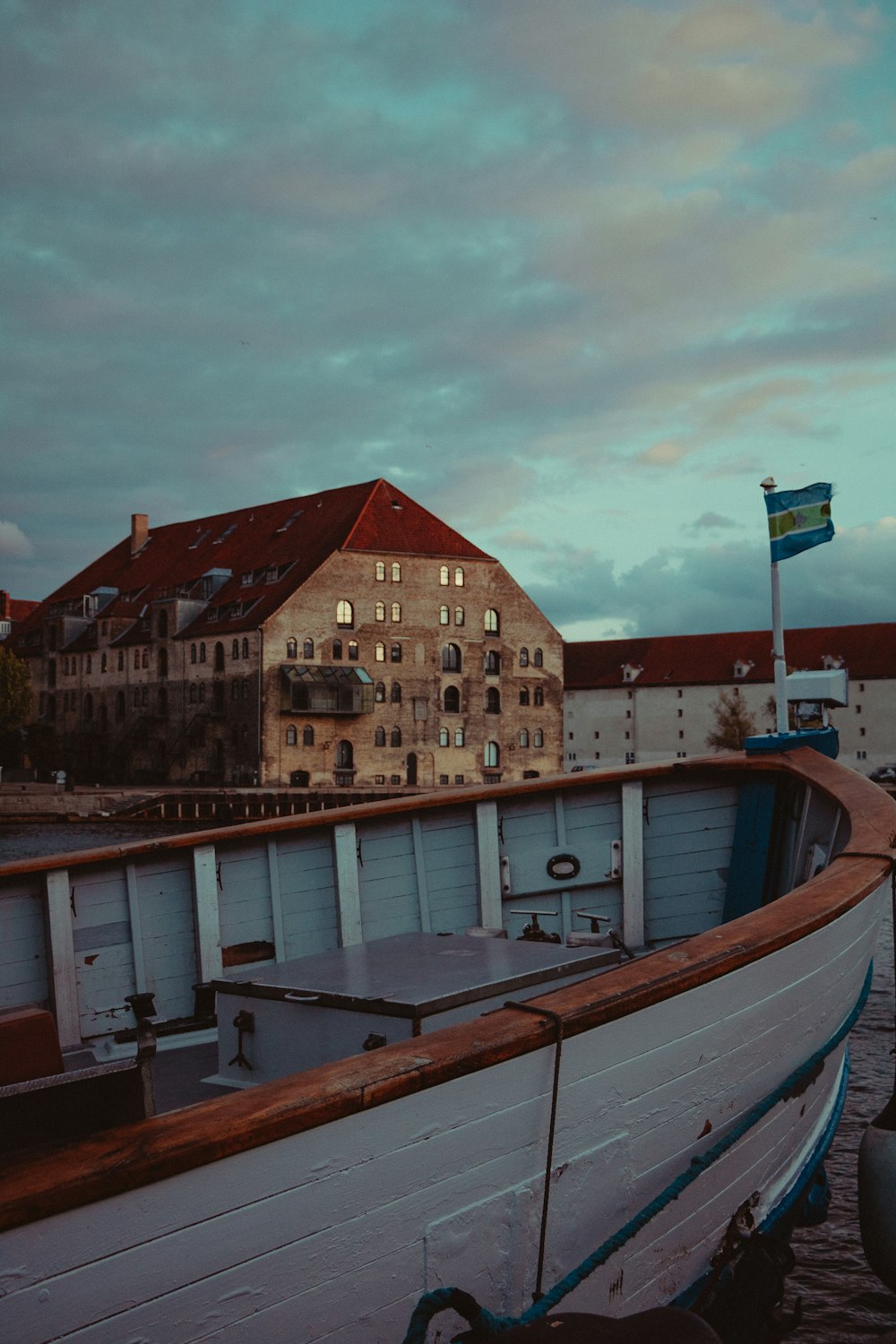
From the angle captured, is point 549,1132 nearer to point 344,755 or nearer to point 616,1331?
point 616,1331

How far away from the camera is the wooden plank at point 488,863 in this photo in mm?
8188

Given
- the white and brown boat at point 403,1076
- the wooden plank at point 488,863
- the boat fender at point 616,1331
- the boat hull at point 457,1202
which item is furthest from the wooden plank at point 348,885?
the boat fender at point 616,1331

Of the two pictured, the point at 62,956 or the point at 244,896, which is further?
the point at 244,896

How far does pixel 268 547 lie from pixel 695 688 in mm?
34104

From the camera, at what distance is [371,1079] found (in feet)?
8.86

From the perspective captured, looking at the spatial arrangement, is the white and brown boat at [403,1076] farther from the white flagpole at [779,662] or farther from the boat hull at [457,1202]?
the white flagpole at [779,662]

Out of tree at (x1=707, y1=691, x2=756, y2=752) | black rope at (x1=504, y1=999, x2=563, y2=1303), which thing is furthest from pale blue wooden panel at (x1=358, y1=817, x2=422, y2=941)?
tree at (x1=707, y1=691, x2=756, y2=752)

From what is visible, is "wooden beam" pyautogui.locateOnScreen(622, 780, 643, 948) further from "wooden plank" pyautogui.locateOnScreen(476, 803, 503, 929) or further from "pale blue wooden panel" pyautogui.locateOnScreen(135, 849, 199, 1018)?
"pale blue wooden panel" pyautogui.locateOnScreen(135, 849, 199, 1018)

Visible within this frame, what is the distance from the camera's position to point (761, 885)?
815cm

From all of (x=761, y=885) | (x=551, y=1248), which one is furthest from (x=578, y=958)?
(x=761, y=885)

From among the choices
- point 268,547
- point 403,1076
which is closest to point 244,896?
point 403,1076

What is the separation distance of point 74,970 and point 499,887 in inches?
121

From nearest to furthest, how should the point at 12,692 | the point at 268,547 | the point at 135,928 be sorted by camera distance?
the point at 135,928 → the point at 12,692 → the point at 268,547

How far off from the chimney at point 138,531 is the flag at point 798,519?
67650 mm
